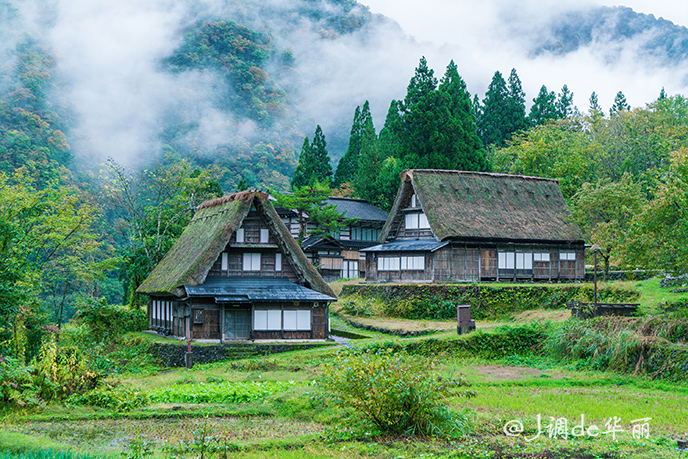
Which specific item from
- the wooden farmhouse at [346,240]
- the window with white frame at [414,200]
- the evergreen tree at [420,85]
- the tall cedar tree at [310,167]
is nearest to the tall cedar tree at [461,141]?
the evergreen tree at [420,85]

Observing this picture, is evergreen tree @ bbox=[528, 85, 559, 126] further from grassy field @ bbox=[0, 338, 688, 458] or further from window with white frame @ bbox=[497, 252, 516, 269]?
grassy field @ bbox=[0, 338, 688, 458]

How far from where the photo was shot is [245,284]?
32.0 meters

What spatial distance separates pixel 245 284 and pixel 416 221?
1446 cm

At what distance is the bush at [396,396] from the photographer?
13.2 metres

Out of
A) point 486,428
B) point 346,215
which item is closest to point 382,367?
point 486,428

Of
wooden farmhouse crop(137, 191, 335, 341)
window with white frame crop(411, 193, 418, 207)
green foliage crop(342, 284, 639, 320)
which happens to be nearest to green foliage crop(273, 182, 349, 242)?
window with white frame crop(411, 193, 418, 207)

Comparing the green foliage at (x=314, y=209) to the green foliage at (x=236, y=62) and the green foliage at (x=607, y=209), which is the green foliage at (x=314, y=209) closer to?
the green foliage at (x=607, y=209)

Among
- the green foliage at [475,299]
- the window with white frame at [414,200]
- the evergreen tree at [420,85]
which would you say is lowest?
the green foliage at [475,299]

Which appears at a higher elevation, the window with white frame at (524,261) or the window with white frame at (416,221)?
the window with white frame at (416,221)

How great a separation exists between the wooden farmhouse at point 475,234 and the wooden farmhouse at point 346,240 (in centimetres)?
859

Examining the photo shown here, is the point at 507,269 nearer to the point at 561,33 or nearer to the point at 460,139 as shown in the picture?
the point at 460,139

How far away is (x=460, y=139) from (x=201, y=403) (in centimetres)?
3884

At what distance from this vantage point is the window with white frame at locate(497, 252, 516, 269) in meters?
40.9

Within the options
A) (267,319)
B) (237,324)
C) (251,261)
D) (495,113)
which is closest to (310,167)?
(495,113)
